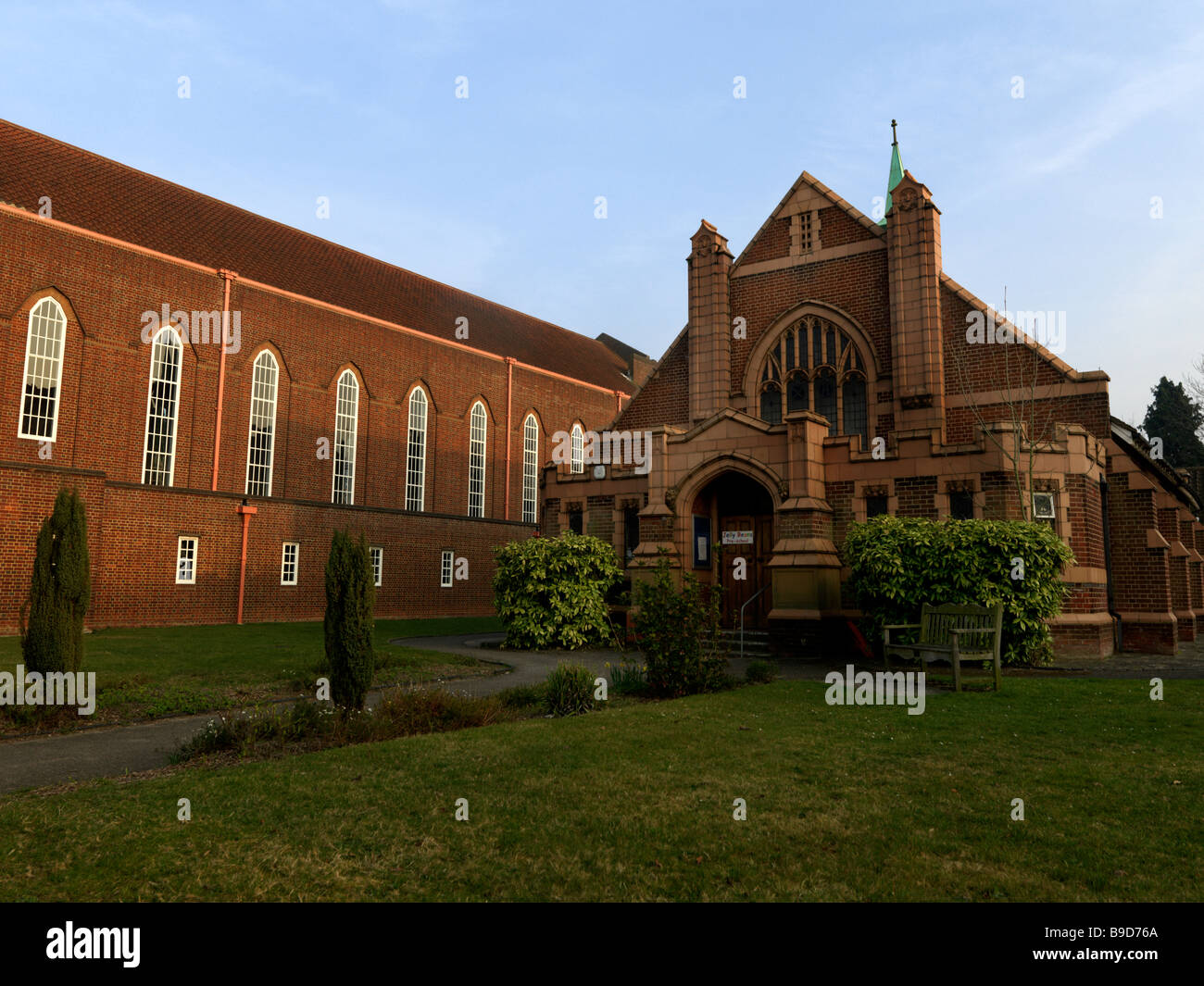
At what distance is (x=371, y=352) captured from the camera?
31844mm

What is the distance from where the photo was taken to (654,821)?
5.23 metres

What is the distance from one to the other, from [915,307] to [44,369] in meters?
24.5

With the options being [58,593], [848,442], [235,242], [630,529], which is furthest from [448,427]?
[58,593]

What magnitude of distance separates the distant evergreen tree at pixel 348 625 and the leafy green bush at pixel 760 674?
19.9ft

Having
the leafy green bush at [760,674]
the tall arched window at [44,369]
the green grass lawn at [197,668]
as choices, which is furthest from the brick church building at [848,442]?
the tall arched window at [44,369]

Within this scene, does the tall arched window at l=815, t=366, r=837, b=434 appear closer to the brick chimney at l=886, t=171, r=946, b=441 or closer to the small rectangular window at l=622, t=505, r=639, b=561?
the brick chimney at l=886, t=171, r=946, b=441

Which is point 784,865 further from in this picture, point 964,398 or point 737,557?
point 964,398

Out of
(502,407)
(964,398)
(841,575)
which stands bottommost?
(841,575)

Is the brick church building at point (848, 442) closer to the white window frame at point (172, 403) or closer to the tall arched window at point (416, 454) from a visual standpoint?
the tall arched window at point (416, 454)

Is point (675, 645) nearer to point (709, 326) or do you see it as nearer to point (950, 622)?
point (950, 622)

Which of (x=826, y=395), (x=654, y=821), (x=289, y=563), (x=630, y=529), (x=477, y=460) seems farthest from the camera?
(x=477, y=460)

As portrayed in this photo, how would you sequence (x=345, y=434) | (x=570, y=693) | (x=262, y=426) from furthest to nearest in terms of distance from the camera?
(x=345, y=434), (x=262, y=426), (x=570, y=693)
